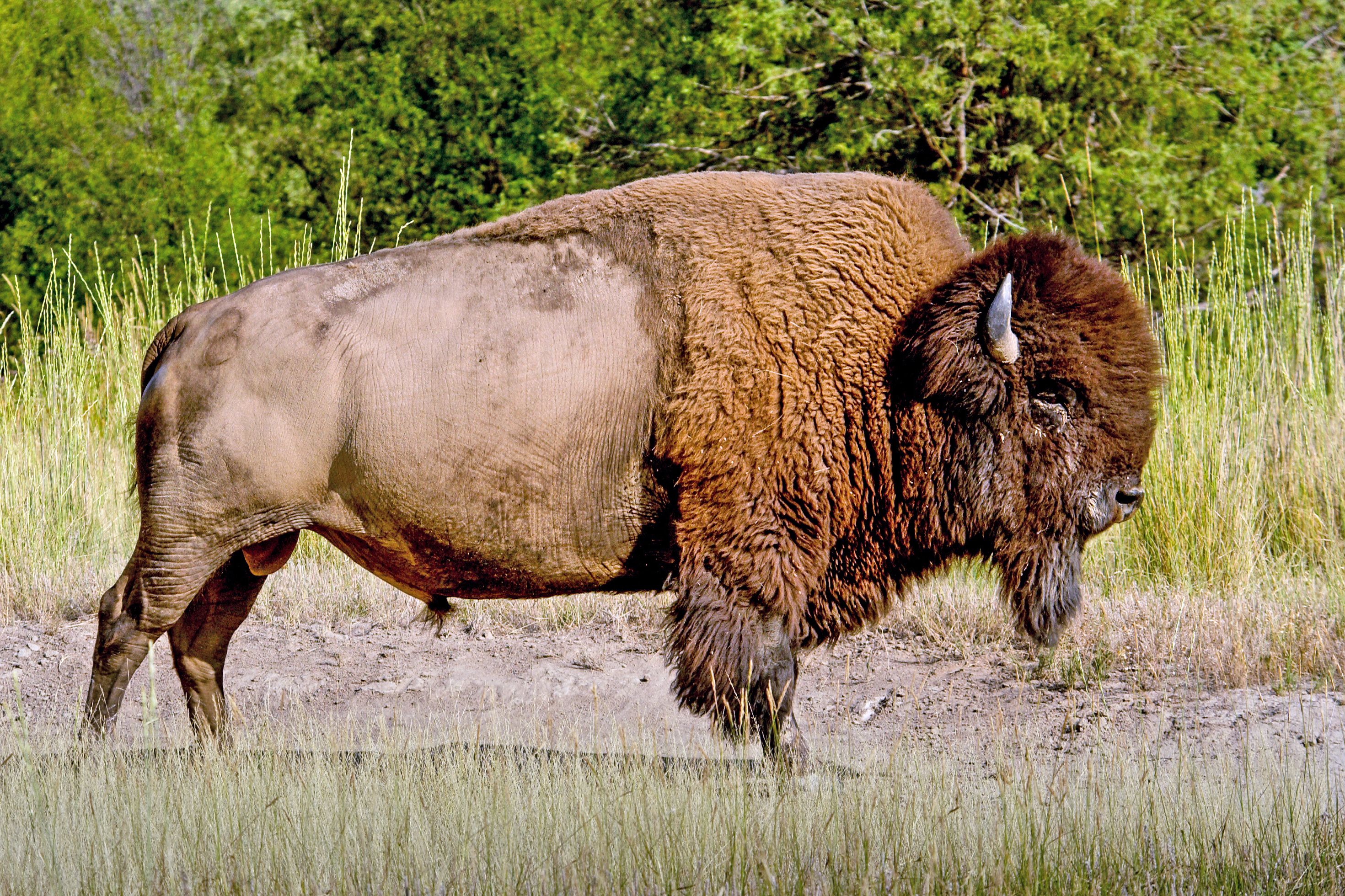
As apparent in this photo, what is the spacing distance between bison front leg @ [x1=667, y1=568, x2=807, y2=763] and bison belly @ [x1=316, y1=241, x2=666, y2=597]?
12.6 inches

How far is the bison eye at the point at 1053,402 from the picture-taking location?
454cm

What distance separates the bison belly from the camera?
451 cm

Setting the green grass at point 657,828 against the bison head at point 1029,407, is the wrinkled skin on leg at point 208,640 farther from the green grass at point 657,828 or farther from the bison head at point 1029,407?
the bison head at point 1029,407

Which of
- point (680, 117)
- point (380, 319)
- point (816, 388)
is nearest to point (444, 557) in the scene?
point (380, 319)

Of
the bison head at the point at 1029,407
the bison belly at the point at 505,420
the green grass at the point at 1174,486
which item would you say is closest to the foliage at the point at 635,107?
the green grass at the point at 1174,486

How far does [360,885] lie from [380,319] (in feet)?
6.38

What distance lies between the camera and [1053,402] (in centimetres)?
456

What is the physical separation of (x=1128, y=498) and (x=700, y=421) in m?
1.43

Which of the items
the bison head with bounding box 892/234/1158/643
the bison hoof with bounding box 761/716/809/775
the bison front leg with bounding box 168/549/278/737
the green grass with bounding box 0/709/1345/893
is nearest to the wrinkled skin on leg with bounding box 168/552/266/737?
the bison front leg with bounding box 168/549/278/737

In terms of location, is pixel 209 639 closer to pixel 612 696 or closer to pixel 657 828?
pixel 612 696

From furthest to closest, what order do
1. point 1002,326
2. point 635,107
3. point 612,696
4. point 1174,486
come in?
point 635,107 → point 1174,486 → point 612,696 → point 1002,326

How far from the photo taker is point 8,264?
22.7m

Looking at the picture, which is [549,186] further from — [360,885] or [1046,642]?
[360,885]

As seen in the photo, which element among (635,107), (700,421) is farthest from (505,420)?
(635,107)
